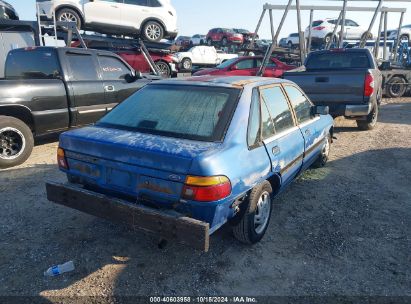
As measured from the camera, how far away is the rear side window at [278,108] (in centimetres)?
346

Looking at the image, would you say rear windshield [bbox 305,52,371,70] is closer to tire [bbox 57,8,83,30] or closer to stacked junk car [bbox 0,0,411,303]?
stacked junk car [bbox 0,0,411,303]

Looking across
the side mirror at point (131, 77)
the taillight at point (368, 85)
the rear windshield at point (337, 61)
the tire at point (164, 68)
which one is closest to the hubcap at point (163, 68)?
the tire at point (164, 68)

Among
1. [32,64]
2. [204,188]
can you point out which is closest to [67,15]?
[32,64]

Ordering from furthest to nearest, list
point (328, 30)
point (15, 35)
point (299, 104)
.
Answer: point (328, 30)
point (15, 35)
point (299, 104)

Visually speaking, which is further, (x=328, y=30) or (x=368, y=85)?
(x=328, y=30)

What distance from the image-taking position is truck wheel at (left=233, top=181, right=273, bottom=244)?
3.02m

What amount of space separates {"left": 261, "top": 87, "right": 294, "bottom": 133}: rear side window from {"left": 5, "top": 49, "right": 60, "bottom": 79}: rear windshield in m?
4.10

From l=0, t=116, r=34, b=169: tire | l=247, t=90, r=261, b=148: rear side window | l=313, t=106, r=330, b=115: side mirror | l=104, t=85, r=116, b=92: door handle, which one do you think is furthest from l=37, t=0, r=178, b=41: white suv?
l=247, t=90, r=261, b=148: rear side window

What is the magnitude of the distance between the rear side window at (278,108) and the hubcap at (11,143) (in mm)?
4005

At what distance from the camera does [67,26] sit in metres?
9.45

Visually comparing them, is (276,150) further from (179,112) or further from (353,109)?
(353,109)

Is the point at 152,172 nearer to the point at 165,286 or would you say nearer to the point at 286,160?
the point at 165,286

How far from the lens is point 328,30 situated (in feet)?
64.7

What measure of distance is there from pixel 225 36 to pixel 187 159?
82.4 feet
